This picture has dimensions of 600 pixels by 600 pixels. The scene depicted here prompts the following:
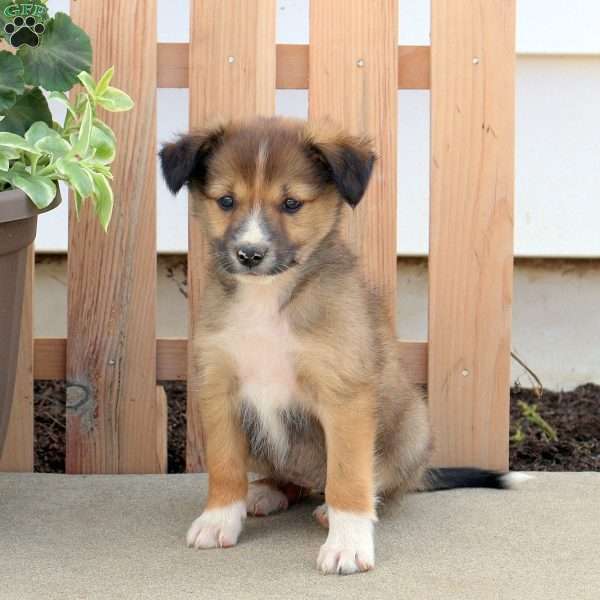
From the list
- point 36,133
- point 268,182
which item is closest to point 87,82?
point 36,133

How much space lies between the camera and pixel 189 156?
3396 millimetres

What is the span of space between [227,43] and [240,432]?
59.1 inches

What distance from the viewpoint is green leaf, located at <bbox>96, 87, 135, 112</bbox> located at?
375cm

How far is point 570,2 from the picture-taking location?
17.7 ft

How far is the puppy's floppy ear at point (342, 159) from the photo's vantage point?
3.32m

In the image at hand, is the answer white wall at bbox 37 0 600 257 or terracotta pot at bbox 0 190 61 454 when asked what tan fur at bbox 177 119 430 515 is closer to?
terracotta pot at bbox 0 190 61 454

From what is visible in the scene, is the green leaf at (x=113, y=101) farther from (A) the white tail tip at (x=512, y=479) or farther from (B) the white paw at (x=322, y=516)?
(A) the white tail tip at (x=512, y=479)

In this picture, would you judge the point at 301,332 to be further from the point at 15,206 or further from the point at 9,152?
the point at 9,152

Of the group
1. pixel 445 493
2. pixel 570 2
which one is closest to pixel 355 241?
pixel 445 493

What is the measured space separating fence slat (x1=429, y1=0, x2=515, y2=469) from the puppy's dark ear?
1.10 metres

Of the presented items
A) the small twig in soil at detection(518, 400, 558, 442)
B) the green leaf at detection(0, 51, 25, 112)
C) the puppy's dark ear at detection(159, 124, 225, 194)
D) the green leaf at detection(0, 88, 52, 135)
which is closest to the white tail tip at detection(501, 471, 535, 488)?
the small twig in soil at detection(518, 400, 558, 442)

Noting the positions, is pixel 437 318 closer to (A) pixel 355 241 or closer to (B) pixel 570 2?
(A) pixel 355 241

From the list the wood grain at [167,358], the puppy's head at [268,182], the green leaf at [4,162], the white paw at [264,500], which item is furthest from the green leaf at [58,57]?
the white paw at [264,500]

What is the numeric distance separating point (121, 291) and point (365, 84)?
1188mm
